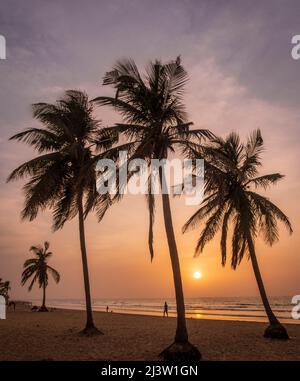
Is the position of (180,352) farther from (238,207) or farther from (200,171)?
(238,207)

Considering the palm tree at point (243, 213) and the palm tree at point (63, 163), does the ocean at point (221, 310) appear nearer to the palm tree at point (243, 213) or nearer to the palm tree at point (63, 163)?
the palm tree at point (243, 213)

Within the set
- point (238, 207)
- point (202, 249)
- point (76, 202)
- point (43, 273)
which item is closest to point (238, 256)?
point (202, 249)

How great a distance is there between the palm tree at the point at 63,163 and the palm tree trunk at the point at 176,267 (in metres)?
4.78

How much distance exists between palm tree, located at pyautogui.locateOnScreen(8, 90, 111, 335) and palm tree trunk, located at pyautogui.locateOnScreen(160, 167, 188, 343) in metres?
4.78

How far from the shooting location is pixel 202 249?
51.8ft

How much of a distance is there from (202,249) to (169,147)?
651 centimetres

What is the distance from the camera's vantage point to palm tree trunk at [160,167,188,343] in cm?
961

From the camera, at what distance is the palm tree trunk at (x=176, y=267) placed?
9609 millimetres

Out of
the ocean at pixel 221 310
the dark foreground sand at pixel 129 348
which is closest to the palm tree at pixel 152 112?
the dark foreground sand at pixel 129 348

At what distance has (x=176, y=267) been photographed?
10.1 meters

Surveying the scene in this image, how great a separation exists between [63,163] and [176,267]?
8.61 metres

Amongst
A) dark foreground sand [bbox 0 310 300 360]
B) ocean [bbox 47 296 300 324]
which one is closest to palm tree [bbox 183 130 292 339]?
dark foreground sand [bbox 0 310 300 360]

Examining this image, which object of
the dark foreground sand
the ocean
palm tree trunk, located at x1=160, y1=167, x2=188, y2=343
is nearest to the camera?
palm tree trunk, located at x1=160, y1=167, x2=188, y2=343

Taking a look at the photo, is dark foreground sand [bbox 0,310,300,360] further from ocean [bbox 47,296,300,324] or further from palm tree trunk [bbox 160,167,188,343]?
ocean [bbox 47,296,300,324]
